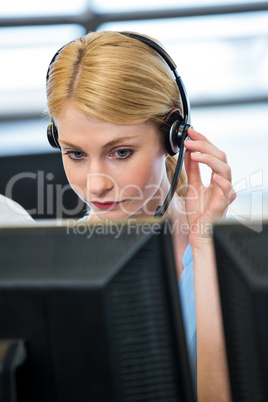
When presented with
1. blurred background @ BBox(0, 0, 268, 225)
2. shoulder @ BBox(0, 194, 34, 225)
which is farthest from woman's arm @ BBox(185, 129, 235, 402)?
blurred background @ BBox(0, 0, 268, 225)

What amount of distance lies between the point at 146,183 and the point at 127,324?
0.76 m

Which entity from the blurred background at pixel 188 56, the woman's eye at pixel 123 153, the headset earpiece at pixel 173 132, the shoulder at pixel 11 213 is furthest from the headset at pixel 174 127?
the blurred background at pixel 188 56

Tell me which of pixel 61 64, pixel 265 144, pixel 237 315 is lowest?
pixel 237 315

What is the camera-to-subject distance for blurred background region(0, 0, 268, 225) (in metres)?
2.78

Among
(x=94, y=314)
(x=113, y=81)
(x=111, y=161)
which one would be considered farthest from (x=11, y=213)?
(x=94, y=314)

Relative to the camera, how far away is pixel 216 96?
2998 millimetres

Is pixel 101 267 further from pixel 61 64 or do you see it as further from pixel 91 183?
pixel 61 64

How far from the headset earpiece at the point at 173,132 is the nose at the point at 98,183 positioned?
0.56 feet

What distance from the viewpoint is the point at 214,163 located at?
1253 millimetres

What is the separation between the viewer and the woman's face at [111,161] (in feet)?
3.94

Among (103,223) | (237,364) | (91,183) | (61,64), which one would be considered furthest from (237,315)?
(61,64)

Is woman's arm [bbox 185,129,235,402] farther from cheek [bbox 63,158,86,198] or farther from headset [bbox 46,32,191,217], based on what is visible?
cheek [bbox 63,158,86,198]

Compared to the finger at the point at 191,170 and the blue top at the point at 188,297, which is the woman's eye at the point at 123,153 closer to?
the finger at the point at 191,170

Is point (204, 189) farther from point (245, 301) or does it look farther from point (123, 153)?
point (245, 301)
